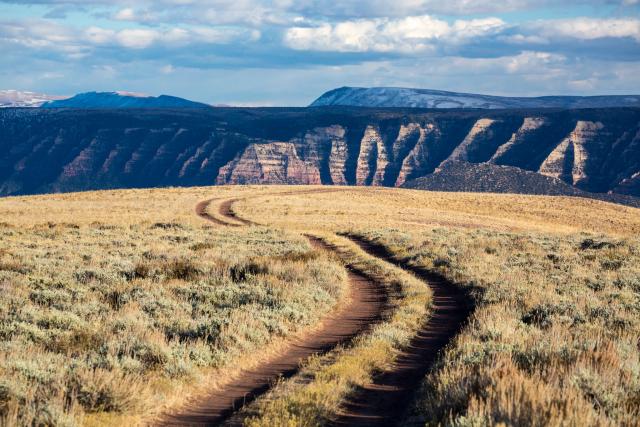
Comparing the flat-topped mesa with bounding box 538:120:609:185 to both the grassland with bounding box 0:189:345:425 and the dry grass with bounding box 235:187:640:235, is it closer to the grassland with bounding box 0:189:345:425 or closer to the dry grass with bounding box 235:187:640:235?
the dry grass with bounding box 235:187:640:235

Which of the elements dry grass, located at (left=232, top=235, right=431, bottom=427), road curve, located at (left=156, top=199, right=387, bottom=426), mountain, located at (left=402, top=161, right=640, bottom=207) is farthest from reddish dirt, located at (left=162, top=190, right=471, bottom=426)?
mountain, located at (left=402, top=161, right=640, bottom=207)

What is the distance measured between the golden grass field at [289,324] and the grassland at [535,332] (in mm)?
45

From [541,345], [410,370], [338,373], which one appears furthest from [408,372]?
[541,345]

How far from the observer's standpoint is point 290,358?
41.7 feet

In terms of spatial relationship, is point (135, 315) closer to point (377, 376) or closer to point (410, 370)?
point (377, 376)

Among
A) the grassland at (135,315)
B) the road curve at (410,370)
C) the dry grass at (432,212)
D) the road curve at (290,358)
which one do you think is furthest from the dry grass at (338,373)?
the dry grass at (432,212)

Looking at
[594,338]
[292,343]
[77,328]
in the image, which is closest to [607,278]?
[594,338]

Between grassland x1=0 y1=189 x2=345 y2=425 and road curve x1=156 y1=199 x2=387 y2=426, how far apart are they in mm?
308

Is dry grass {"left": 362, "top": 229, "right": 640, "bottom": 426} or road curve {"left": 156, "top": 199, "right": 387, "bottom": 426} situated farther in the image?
road curve {"left": 156, "top": 199, "right": 387, "bottom": 426}

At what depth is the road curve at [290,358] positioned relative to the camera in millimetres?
9688

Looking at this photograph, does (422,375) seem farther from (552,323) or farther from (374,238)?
(374,238)

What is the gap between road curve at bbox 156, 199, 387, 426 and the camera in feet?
31.8

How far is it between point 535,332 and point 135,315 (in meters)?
7.69

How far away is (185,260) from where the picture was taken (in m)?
24.3
